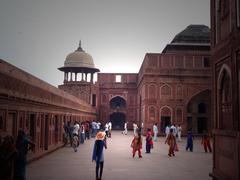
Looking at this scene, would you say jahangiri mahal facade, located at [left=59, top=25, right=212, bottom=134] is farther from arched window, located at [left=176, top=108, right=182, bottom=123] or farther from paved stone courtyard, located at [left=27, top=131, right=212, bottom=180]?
paved stone courtyard, located at [left=27, top=131, right=212, bottom=180]

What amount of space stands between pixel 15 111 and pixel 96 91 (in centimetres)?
3185

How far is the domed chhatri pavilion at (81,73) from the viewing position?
127 feet

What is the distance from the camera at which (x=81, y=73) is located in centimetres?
4181

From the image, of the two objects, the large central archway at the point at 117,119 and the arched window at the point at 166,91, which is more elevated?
the arched window at the point at 166,91

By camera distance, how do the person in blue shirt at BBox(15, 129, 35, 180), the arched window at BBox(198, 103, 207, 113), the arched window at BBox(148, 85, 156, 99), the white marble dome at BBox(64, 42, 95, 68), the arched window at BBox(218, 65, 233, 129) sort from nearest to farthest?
the person in blue shirt at BBox(15, 129, 35, 180) < the arched window at BBox(218, 65, 233, 129) < the arched window at BBox(148, 85, 156, 99) < the arched window at BBox(198, 103, 207, 113) < the white marble dome at BBox(64, 42, 95, 68)

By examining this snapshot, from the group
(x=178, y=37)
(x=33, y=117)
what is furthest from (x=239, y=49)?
(x=178, y=37)

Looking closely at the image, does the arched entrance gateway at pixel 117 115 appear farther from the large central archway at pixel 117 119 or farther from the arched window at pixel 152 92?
the arched window at pixel 152 92

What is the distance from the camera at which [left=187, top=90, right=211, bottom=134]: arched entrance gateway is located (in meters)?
29.8

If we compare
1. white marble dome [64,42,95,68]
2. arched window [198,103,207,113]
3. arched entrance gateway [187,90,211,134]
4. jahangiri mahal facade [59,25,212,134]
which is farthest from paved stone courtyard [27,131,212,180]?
white marble dome [64,42,95,68]

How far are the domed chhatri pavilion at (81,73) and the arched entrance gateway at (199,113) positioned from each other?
14.3 meters

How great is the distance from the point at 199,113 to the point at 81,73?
18722mm

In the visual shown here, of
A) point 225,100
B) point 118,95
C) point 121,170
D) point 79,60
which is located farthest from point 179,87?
point 225,100

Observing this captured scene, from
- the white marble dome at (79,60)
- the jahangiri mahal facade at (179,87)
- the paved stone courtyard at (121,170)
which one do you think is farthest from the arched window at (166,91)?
the paved stone courtyard at (121,170)

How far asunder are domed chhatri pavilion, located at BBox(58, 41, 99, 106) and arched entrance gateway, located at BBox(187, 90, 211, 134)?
14.3 meters
